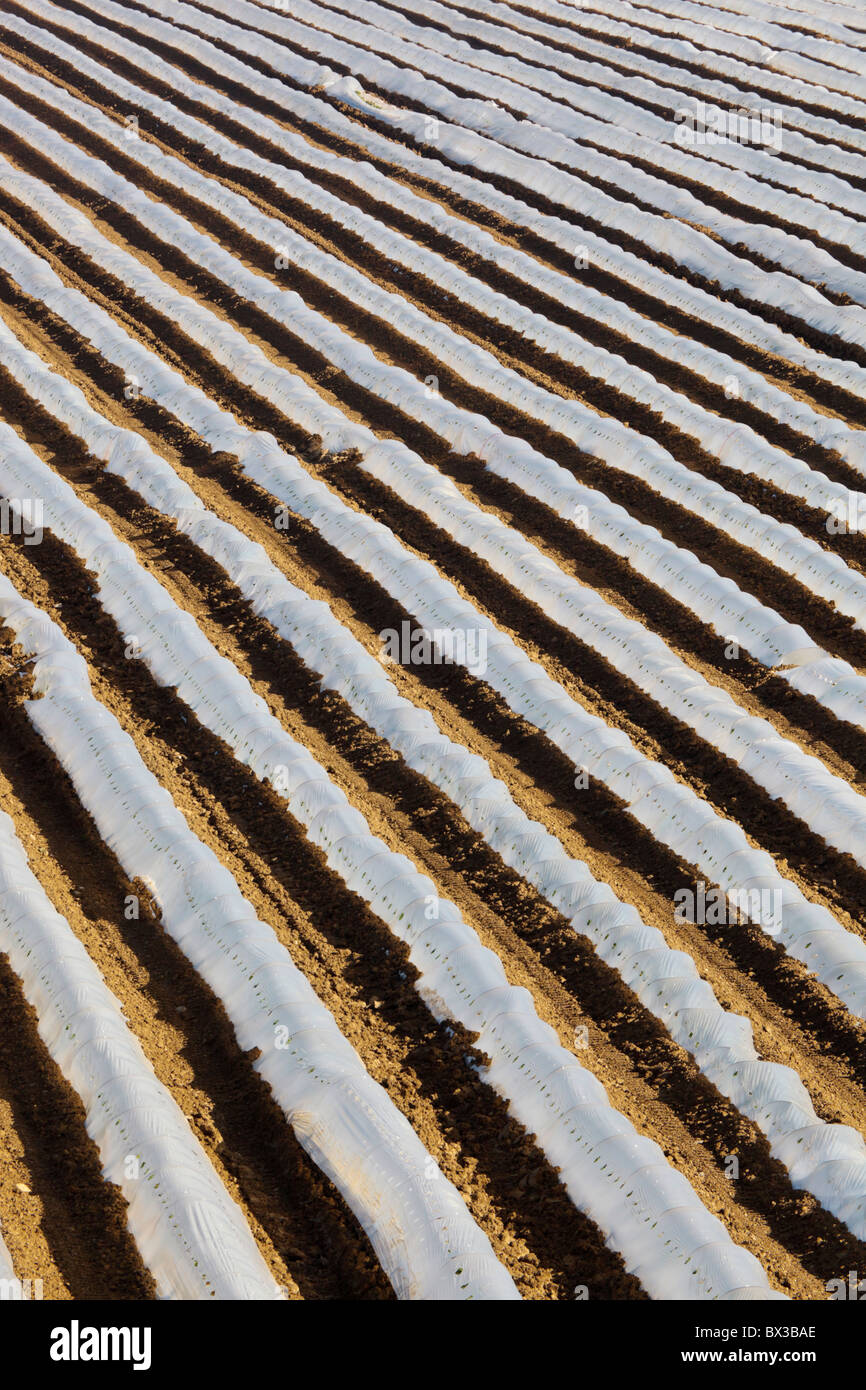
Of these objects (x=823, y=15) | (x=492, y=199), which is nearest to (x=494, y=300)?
(x=492, y=199)

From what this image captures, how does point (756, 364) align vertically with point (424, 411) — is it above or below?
above

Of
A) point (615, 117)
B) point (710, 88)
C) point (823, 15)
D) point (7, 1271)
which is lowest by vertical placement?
point (7, 1271)

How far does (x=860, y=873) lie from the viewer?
11266 millimetres

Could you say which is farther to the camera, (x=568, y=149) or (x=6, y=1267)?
(x=568, y=149)

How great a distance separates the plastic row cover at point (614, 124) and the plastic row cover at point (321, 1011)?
17631mm

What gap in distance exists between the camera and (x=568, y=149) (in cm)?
2597

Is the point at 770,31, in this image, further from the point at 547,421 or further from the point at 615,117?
the point at 547,421

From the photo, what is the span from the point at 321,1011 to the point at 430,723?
156 inches

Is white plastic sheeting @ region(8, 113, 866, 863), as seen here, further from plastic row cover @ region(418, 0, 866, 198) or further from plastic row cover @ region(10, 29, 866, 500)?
plastic row cover @ region(418, 0, 866, 198)

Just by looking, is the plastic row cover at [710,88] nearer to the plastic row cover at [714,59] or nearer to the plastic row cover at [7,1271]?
the plastic row cover at [714,59]

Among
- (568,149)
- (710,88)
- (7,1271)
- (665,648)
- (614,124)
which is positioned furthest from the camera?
(710,88)
